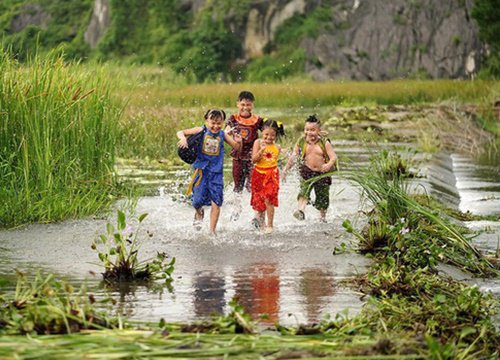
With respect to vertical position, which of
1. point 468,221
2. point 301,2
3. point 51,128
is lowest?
point 468,221

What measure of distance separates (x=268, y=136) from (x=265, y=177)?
0.39 m

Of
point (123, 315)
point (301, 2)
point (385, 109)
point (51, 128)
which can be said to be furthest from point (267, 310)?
point (301, 2)

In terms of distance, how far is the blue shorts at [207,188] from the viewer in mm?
11570

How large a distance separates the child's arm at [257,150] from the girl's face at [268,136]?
55 mm

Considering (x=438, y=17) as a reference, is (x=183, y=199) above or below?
below

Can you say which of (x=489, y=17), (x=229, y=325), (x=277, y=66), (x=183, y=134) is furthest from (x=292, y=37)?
(x=229, y=325)

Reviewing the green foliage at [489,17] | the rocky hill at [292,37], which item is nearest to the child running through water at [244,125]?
the green foliage at [489,17]

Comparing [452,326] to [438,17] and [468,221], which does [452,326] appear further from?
[438,17]

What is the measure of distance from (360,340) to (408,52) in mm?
69051

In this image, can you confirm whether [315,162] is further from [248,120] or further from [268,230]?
[268,230]

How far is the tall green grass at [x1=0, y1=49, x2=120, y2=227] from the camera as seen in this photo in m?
12.1

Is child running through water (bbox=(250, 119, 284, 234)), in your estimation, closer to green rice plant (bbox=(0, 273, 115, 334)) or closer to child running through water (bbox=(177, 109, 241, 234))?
child running through water (bbox=(177, 109, 241, 234))

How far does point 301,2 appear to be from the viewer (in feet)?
263

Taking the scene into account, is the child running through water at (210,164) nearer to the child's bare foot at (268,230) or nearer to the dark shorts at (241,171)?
the child's bare foot at (268,230)
